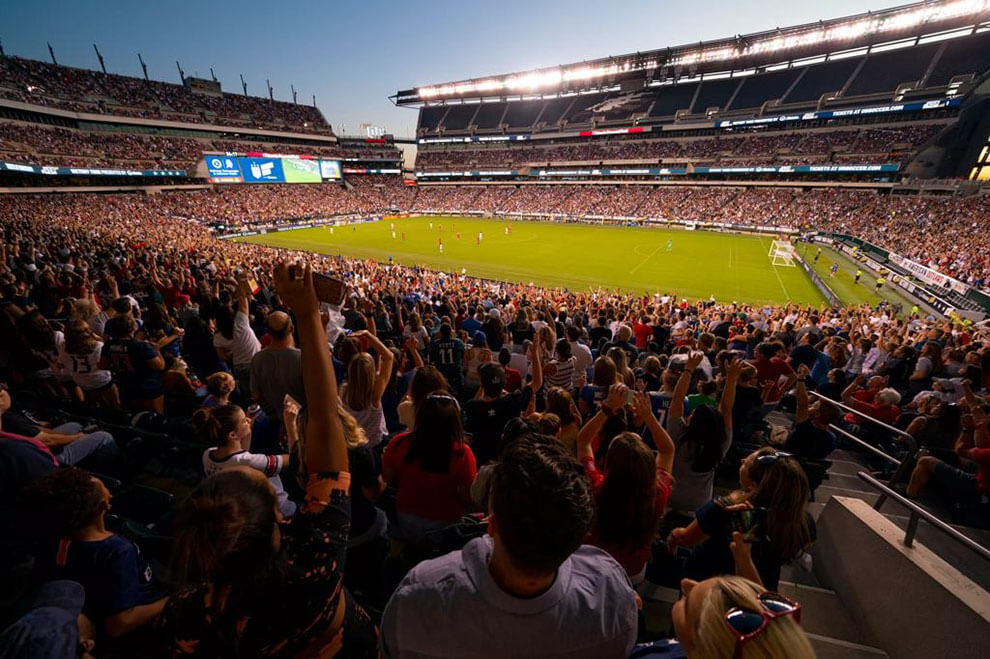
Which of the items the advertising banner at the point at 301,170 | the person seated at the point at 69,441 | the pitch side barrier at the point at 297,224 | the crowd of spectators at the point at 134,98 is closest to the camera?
the person seated at the point at 69,441

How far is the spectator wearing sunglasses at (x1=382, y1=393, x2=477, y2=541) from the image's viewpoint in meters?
2.97

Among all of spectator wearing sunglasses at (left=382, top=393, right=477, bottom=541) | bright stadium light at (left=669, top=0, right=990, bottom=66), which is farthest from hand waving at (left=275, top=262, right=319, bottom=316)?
bright stadium light at (left=669, top=0, right=990, bottom=66)

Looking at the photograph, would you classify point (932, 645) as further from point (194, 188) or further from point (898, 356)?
point (194, 188)

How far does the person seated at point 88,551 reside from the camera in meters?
2.12

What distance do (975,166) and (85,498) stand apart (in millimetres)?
69510

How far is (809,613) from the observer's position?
335cm

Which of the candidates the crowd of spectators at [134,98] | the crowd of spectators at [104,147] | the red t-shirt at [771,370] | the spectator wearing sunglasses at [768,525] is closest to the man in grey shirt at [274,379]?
the spectator wearing sunglasses at [768,525]

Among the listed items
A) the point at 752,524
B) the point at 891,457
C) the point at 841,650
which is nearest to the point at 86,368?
the point at 752,524

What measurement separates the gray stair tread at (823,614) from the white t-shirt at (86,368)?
8.41m

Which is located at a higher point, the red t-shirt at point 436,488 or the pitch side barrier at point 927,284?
the red t-shirt at point 436,488

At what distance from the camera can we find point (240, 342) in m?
6.45

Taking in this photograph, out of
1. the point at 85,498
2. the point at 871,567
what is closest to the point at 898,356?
the point at 871,567

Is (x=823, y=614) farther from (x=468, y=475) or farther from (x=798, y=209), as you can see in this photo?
(x=798, y=209)

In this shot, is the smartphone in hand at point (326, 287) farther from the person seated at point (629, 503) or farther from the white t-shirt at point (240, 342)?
the white t-shirt at point (240, 342)
